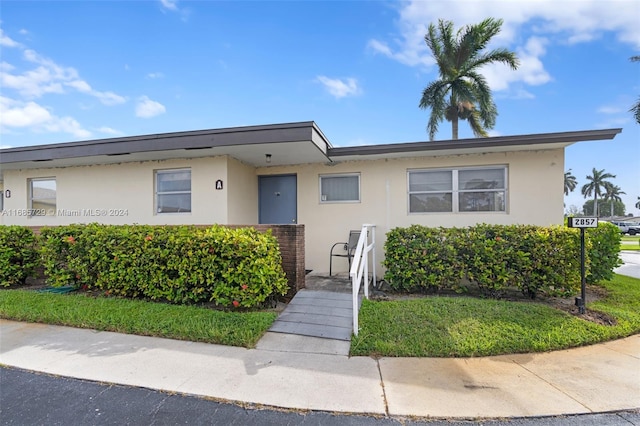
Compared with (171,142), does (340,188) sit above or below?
below

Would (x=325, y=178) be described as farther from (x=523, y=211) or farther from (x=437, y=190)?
(x=523, y=211)

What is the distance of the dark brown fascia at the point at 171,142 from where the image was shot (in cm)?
523

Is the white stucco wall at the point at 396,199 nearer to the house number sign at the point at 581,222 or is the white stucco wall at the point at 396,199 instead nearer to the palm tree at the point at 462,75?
the house number sign at the point at 581,222

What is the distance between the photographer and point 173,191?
6.96 metres

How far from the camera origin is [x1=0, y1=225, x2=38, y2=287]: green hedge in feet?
19.4

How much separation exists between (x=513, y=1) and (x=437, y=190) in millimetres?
5185

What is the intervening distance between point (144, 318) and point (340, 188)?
4.70 m

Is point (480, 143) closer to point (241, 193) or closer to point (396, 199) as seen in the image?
point (396, 199)

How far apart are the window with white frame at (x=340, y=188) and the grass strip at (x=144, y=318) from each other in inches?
138

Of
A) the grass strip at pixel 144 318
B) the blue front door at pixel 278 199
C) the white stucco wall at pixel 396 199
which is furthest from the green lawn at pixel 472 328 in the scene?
the blue front door at pixel 278 199

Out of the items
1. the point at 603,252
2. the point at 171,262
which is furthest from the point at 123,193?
the point at 603,252

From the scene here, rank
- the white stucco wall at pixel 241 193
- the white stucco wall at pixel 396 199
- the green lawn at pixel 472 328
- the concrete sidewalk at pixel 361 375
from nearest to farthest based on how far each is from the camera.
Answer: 1. the concrete sidewalk at pixel 361 375
2. the green lawn at pixel 472 328
3. the white stucco wall at pixel 396 199
4. the white stucco wall at pixel 241 193

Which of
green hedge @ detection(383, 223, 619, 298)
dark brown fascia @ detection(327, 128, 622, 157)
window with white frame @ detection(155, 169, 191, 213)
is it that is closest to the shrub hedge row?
window with white frame @ detection(155, 169, 191, 213)

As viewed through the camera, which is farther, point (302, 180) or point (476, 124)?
point (476, 124)
